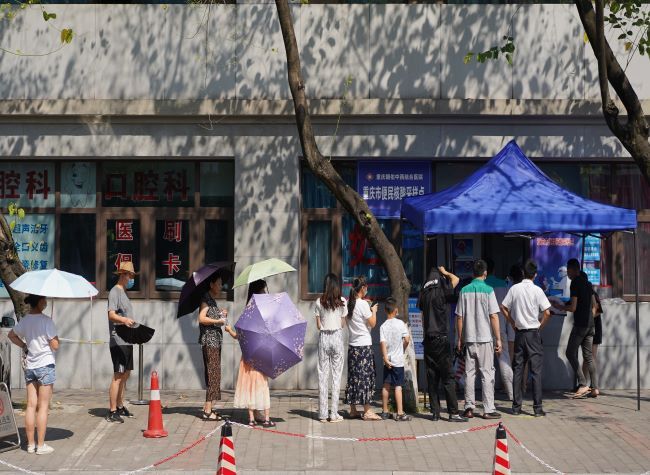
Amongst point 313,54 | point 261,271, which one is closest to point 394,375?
point 261,271

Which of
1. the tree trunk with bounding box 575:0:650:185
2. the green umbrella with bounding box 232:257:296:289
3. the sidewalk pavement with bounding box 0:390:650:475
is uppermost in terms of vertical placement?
the tree trunk with bounding box 575:0:650:185

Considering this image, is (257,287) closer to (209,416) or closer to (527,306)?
(209,416)

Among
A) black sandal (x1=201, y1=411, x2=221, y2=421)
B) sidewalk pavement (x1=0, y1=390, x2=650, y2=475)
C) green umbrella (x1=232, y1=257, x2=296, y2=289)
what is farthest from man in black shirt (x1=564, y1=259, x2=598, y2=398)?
black sandal (x1=201, y1=411, x2=221, y2=421)

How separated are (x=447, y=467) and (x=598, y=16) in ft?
17.7

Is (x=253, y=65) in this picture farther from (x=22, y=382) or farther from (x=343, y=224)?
(x=22, y=382)

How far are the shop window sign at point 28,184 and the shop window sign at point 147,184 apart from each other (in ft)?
2.76

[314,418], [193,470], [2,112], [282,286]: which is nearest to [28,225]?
[2,112]

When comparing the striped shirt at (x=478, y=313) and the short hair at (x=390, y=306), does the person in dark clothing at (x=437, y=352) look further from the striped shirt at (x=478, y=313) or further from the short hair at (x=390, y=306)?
the short hair at (x=390, y=306)

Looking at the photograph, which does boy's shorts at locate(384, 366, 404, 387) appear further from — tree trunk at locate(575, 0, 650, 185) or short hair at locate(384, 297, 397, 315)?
tree trunk at locate(575, 0, 650, 185)

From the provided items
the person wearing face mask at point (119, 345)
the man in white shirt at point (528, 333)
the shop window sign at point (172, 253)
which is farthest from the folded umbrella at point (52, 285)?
the man in white shirt at point (528, 333)

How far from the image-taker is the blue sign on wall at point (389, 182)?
51.9 ft

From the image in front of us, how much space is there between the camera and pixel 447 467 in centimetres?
1045

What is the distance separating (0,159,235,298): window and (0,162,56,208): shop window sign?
0.6 inches

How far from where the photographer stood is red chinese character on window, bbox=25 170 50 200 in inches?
629
